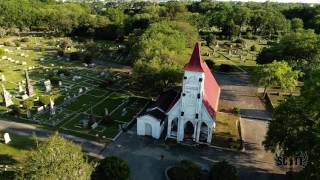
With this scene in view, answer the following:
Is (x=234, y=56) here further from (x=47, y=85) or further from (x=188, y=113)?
(x=188, y=113)

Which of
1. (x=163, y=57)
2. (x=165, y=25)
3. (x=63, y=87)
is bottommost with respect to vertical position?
(x=63, y=87)

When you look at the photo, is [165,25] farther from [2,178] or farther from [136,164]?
[2,178]

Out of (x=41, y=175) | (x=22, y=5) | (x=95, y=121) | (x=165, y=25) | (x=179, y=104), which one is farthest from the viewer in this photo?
(x=22, y=5)

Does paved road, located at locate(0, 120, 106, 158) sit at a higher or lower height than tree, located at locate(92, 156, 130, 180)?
lower

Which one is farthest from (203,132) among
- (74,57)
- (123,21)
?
(123,21)

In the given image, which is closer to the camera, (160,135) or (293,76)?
(160,135)

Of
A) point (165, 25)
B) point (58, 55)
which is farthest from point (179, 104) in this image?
point (58, 55)

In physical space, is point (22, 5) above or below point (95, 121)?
above
